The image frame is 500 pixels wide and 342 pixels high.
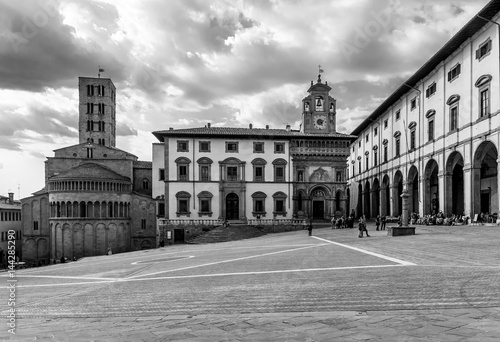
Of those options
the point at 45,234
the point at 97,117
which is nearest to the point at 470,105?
the point at 45,234

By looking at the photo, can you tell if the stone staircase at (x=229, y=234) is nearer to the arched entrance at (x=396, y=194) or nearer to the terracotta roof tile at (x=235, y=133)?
the terracotta roof tile at (x=235, y=133)

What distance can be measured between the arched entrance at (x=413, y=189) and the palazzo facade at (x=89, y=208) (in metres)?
35.4

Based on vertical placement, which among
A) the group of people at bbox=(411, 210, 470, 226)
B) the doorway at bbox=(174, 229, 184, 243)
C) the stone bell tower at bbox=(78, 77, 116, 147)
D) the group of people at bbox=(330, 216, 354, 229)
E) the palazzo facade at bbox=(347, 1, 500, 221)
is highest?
the stone bell tower at bbox=(78, 77, 116, 147)

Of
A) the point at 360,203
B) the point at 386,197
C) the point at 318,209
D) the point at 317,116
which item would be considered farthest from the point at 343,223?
the point at 360,203

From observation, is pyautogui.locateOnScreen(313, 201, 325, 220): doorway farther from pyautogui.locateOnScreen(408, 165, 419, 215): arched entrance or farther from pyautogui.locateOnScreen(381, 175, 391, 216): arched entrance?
pyautogui.locateOnScreen(408, 165, 419, 215): arched entrance

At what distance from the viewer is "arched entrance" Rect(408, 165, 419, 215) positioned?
152 feet

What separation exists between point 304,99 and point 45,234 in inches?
1722

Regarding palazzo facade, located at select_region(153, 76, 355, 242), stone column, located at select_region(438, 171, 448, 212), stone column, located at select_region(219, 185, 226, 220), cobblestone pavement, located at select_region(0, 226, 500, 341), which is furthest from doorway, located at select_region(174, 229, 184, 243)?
cobblestone pavement, located at select_region(0, 226, 500, 341)

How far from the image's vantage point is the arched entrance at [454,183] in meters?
36.7

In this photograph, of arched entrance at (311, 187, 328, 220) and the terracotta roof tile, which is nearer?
the terracotta roof tile

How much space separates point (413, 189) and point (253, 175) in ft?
68.4

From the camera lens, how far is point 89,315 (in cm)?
903

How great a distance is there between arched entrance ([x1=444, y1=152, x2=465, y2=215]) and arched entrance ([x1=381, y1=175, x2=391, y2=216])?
13.1m

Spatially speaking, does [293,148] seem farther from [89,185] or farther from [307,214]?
[89,185]
